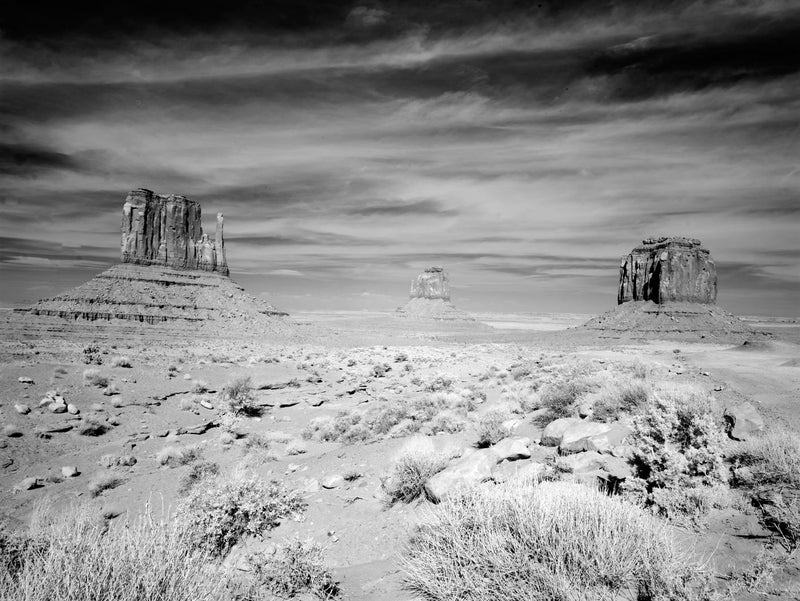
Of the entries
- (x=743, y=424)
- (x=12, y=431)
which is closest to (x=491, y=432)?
(x=743, y=424)

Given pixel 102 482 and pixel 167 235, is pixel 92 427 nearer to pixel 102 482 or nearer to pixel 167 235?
pixel 102 482

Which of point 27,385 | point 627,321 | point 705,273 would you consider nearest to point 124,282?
point 27,385

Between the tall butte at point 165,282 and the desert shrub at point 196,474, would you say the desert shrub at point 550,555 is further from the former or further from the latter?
the tall butte at point 165,282

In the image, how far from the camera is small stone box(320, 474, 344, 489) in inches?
330

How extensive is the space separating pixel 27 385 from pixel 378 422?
50.1 feet

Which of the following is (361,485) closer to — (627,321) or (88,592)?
(88,592)

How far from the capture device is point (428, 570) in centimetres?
373

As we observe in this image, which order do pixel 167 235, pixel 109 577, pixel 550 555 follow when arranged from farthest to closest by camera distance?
pixel 167 235
pixel 550 555
pixel 109 577

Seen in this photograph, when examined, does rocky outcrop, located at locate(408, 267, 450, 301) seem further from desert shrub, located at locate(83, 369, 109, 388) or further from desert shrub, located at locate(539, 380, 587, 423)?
desert shrub, located at locate(539, 380, 587, 423)

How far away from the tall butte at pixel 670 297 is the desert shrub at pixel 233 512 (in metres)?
64.9

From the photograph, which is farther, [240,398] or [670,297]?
[670,297]

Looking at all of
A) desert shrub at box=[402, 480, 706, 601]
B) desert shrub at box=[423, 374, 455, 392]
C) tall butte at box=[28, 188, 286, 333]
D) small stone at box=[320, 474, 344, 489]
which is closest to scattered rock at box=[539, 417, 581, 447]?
desert shrub at box=[402, 480, 706, 601]

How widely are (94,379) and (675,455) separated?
22.0 m

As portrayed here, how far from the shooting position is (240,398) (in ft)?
58.6
